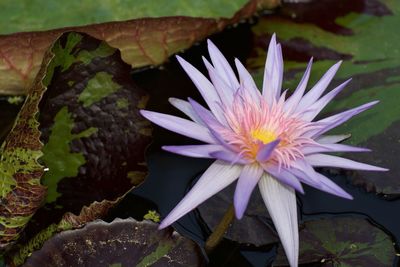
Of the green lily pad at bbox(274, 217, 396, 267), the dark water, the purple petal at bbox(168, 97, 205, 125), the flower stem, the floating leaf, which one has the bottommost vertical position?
the dark water

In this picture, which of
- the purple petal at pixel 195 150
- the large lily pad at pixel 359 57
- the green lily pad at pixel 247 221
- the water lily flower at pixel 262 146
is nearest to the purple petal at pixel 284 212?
the water lily flower at pixel 262 146

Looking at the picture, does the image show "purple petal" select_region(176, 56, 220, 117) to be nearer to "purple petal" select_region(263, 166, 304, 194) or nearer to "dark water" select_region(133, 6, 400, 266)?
"purple petal" select_region(263, 166, 304, 194)

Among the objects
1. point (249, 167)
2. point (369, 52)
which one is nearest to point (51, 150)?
point (249, 167)

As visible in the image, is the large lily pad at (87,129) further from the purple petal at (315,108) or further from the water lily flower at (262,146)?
the purple petal at (315,108)

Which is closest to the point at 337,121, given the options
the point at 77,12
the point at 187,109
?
the point at 187,109

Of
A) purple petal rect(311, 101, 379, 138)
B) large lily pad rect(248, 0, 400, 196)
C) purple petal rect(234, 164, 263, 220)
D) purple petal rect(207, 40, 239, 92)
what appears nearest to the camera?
purple petal rect(234, 164, 263, 220)

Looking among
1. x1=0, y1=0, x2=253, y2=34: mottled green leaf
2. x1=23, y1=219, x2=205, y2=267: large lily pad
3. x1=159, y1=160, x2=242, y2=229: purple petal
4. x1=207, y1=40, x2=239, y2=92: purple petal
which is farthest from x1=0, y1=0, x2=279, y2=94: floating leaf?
x1=159, y1=160, x2=242, y2=229: purple petal
